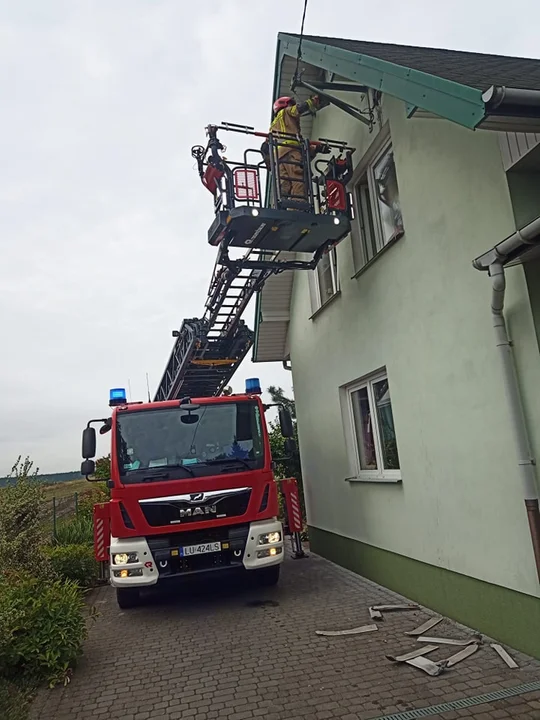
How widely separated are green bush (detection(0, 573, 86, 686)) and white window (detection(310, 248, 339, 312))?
5.66 meters

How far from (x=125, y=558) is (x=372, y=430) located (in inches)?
140

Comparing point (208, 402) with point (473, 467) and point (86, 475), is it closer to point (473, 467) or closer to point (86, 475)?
point (86, 475)

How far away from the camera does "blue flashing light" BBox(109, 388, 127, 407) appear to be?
794cm

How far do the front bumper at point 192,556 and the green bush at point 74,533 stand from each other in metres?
4.75

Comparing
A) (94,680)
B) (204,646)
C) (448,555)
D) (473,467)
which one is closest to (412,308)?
(473,467)

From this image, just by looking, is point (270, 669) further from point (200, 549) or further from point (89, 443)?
point (89, 443)

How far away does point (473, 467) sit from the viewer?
518cm

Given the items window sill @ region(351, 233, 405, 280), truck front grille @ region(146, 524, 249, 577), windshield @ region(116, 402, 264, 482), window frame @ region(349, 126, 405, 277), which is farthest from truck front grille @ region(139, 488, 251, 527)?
window frame @ region(349, 126, 405, 277)

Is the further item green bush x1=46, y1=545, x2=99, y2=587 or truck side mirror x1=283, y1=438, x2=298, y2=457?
green bush x1=46, y1=545, x2=99, y2=587

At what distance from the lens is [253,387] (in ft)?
26.9

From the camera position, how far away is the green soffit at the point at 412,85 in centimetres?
367

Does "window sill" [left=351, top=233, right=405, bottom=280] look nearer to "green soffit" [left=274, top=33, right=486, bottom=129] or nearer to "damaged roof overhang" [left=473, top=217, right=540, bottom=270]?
"green soffit" [left=274, top=33, right=486, bottom=129]

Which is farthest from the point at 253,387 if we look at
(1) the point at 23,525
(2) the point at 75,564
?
(2) the point at 75,564

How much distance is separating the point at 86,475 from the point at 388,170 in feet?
18.7
